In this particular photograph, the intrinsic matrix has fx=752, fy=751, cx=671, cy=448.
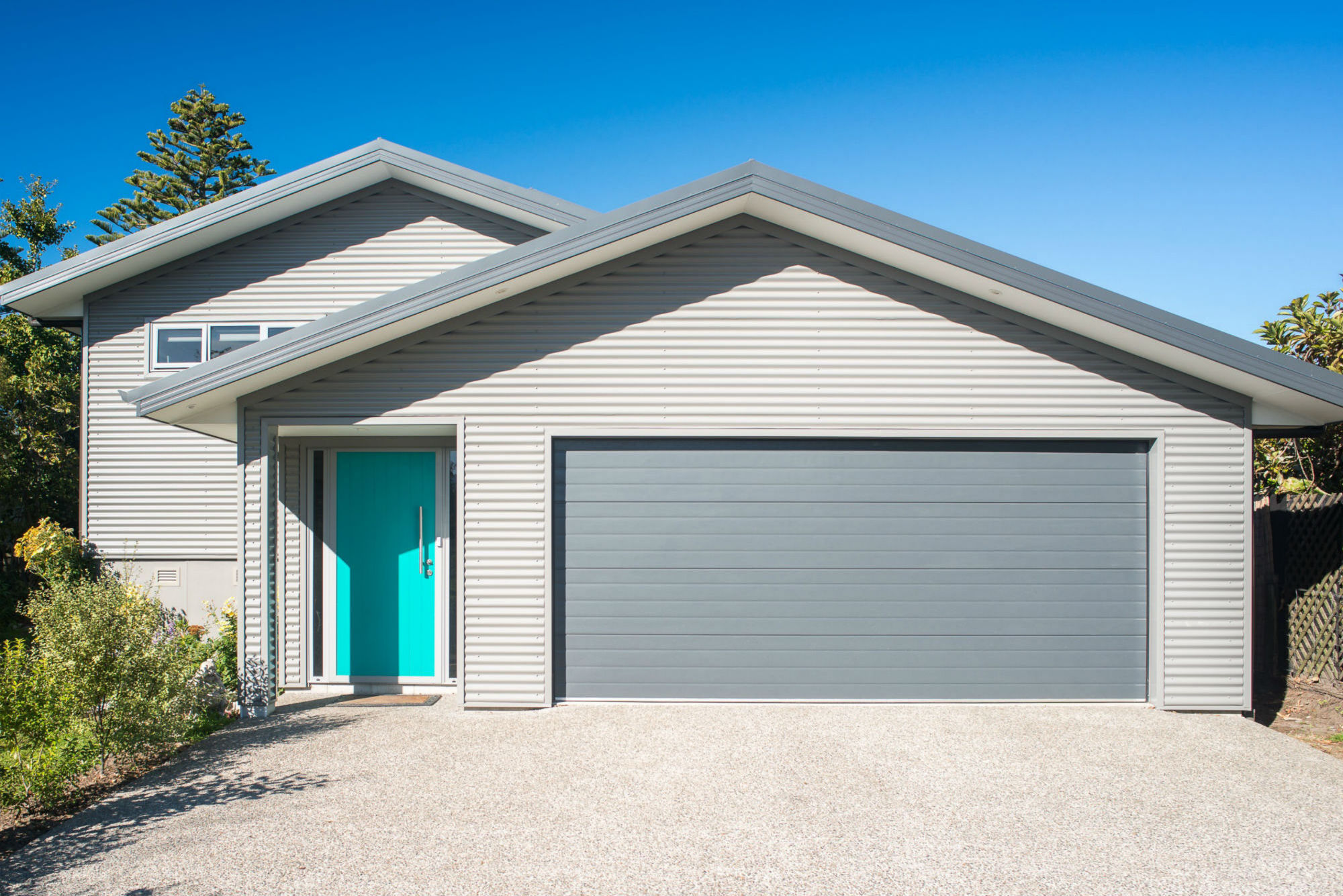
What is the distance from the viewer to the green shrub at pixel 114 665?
518 centimetres

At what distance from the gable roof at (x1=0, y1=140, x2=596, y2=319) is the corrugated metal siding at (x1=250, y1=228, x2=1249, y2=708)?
262 centimetres

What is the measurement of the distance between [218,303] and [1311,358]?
13186 mm

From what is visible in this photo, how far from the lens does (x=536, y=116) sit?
14969mm

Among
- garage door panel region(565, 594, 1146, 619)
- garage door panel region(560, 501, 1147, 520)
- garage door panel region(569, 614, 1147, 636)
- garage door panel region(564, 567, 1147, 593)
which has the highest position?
garage door panel region(560, 501, 1147, 520)

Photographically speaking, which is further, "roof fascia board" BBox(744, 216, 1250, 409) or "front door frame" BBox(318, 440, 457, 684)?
"front door frame" BBox(318, 440, 457, 684)

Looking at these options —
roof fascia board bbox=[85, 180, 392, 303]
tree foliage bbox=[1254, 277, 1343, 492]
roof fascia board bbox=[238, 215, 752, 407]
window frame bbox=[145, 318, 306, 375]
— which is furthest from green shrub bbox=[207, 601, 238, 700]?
tree foliage bbox=[1254, 277, 1343, 492]

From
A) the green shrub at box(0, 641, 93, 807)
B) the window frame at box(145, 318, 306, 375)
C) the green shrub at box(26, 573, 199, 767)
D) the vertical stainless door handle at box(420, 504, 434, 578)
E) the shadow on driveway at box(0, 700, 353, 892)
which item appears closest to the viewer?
the shadow on driveway at box(0, 700, 353, 892)

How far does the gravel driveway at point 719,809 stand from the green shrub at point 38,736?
1.23 ft

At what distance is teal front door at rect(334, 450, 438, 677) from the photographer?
732 cm

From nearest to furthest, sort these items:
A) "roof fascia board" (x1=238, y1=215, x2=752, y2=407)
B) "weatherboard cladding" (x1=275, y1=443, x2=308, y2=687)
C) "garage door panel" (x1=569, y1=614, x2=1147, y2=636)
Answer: "roof fascia board" (x1=238, y1=215, x2=752, y2=407)
"garage door panel" (x1=569, y1=614, x2=1147, y2=636)
"weatherboard cladding" (x1=275, y1=443, x2=308, y2=687)

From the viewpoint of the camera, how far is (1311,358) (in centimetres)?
886

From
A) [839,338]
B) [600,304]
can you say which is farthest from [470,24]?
[839,338]

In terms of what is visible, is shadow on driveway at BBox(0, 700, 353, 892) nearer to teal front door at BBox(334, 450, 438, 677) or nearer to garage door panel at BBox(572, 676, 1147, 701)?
teal front door at BBox(334, 450, 438, 677)

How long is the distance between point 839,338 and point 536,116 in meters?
10.8
